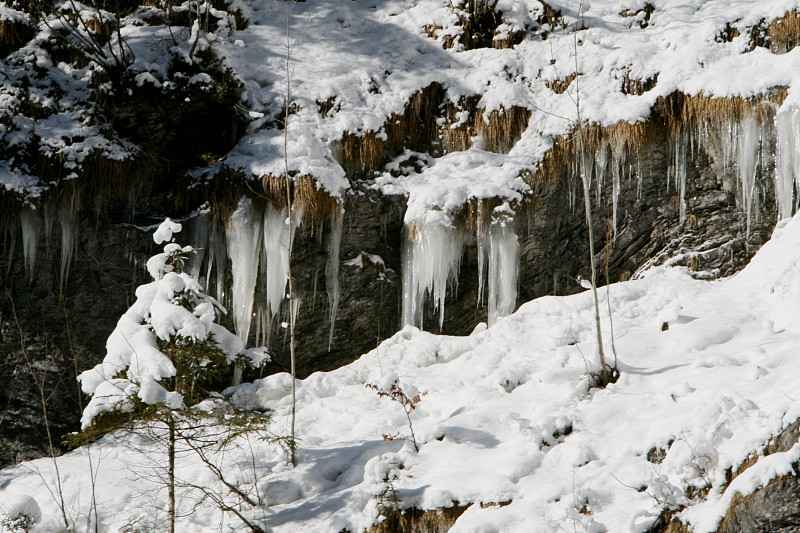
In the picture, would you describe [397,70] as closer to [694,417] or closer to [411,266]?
[411,266]

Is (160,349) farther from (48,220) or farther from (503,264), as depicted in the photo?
(503,264)

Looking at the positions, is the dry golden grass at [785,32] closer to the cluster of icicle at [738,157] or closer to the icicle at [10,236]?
the cluster of icicle at [738,157]

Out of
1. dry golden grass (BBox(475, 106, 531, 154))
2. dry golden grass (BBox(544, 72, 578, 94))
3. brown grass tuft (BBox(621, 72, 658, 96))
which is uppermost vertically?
dry golden grass (BBox(544, 72, 578, 94))

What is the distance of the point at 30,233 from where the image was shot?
791 centimetres

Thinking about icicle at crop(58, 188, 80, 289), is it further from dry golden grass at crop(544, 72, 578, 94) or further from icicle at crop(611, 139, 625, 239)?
icicle at crop(611, 139, 625, 239)

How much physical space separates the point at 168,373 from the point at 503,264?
4.30 meters

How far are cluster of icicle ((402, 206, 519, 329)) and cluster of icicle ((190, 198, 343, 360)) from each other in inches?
42.9

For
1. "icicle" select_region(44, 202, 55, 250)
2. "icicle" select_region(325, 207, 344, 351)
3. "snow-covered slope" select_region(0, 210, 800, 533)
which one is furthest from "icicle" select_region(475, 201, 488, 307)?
"icicle" select_region(44, 202, 55, 250)

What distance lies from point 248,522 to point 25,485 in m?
2.87

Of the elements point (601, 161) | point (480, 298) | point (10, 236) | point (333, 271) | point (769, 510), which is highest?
point (601, 161)

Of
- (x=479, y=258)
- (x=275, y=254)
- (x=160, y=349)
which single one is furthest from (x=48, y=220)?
(x=479, y=258)

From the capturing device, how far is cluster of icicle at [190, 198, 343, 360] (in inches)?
318

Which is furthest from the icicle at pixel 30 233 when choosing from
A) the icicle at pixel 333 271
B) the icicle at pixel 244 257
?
the icicle at pixel 333 271

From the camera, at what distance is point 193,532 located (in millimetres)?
5262
